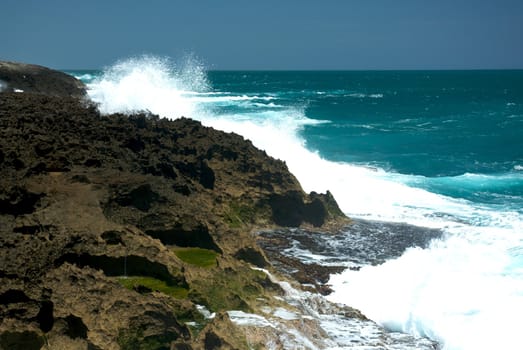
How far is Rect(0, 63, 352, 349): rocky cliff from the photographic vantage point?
5641mm

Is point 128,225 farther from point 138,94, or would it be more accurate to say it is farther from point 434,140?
point 434,140

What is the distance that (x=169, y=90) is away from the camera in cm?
2908

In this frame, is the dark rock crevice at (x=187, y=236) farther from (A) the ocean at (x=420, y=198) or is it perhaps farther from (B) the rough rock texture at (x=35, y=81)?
(B) the rough rock texture at (x=35, y=81)

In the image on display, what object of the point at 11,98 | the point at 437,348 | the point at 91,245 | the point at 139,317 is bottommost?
the point at 437,348

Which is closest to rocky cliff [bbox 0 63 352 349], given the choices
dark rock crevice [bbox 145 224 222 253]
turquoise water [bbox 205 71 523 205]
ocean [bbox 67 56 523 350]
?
dark rock crevice [bbox 145 224 222 253]

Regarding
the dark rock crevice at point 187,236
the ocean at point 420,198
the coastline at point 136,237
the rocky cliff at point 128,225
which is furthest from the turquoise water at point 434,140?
the dark rock crevice at point 187,236

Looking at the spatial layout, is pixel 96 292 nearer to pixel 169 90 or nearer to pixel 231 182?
pixel 231 182

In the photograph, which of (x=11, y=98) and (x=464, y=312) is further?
(x=11, y=98)

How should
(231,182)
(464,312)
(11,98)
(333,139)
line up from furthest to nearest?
(333,139), (11,98), (231,182), (464,312)

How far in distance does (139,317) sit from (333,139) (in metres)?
30.7

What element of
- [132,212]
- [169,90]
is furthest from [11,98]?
[169,90]

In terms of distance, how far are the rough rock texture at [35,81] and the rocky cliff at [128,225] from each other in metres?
8.81

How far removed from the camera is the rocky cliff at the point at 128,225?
564 centimetres

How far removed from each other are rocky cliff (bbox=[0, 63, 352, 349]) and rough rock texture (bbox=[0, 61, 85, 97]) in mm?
8811
